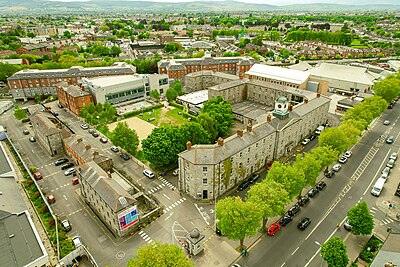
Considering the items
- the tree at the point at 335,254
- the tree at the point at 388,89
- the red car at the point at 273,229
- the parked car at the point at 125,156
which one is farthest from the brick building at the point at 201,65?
the tree at the point at 335,254

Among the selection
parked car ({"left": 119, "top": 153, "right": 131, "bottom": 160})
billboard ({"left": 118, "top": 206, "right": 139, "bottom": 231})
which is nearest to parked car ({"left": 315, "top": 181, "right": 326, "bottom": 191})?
billboard ({"left": 118, "top": 206, "right": 139, "bottom": 231})

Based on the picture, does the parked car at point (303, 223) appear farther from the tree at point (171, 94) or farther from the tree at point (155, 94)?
the tree at point (155, 94)

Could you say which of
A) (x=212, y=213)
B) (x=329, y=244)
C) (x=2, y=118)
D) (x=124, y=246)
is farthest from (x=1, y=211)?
(x=2, y=118)

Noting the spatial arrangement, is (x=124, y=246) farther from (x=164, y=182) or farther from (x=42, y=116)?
(x=42, y=116)

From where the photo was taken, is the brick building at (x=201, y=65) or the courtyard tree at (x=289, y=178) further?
the brick building at (x=201, y=65)

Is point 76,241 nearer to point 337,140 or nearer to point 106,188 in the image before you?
point 106,188
